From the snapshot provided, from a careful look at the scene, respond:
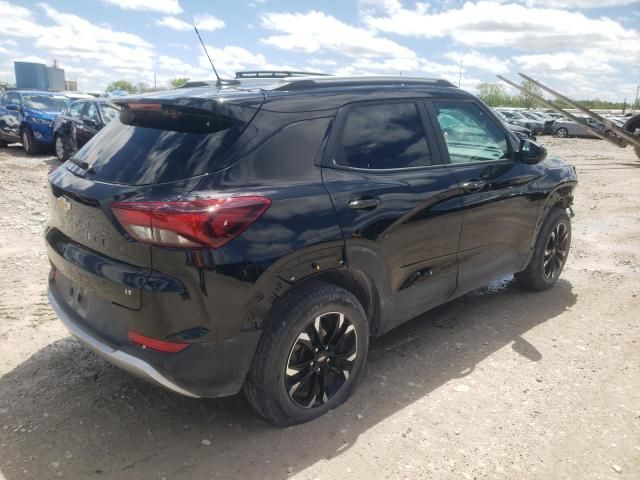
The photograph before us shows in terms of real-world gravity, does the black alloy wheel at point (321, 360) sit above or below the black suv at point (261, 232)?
below

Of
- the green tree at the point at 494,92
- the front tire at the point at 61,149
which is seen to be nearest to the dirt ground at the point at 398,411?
the front tire at the point at 61,149

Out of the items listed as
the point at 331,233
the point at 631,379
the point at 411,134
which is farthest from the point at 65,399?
the point at 631,379

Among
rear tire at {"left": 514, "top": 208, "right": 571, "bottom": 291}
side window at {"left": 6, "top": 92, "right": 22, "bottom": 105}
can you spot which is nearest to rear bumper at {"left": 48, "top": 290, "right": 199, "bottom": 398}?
rear tire at {"left": 514, "top": 208, "right": 571, "bottom": 291}

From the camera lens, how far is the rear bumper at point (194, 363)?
97.3 inches

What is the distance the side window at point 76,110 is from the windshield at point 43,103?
2697 mm

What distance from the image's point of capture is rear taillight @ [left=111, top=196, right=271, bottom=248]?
7.70 feet

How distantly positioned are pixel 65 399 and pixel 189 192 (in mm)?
1594

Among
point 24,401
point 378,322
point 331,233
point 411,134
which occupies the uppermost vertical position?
point 411,134

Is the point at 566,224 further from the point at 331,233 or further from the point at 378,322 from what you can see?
the point at 331,233

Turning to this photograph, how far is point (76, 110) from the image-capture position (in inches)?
484

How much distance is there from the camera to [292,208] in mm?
2633

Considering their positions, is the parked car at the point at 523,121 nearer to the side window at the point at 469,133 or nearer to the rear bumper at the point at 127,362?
the side window at the point at 469,133

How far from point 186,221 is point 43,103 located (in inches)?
599

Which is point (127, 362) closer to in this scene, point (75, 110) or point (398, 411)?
point (398, 411)
